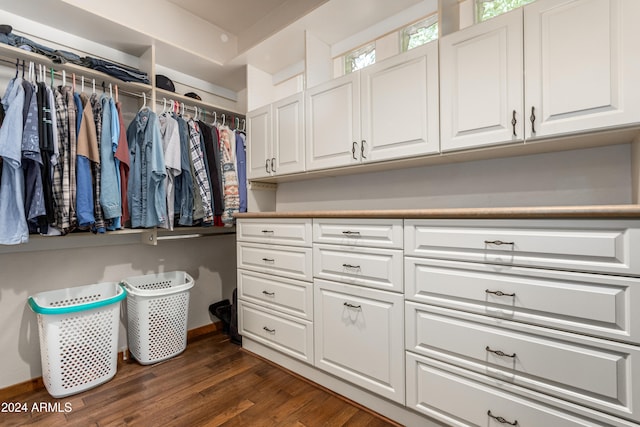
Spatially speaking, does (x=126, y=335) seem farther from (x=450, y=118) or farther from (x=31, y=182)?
(x=450, y=118)

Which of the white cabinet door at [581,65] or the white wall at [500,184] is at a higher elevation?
the white cabinet door at [581,65]

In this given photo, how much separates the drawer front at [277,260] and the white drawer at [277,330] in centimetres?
29

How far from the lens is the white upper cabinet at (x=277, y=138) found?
214 cm

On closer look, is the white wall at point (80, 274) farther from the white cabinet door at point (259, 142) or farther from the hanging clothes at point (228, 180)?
the white cabinet door at point (259, 142)

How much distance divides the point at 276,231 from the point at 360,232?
68 centimetres

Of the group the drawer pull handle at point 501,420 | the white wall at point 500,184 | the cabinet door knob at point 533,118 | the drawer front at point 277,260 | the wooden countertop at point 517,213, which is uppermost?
the cabinet door knob at point 533,118

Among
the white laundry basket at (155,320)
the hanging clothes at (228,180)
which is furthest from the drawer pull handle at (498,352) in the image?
the white laundry basket at (155,320)

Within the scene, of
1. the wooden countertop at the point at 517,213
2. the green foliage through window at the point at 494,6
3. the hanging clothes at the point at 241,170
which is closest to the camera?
the wooden countertop at the point at 517,213

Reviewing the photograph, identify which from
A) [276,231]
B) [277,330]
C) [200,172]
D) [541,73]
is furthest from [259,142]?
[541,73]

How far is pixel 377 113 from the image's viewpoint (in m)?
1.74

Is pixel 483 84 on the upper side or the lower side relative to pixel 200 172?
upper

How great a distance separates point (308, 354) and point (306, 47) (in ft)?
6.89

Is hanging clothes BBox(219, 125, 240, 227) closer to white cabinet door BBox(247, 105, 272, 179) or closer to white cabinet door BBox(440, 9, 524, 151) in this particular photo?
white cabinet door BBox(247, 105, 272, 179)

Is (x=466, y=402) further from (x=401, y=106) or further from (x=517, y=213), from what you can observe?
(x=401, y=106)
